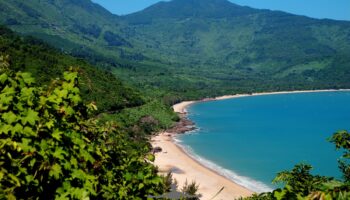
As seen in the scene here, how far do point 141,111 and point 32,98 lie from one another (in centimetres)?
8909

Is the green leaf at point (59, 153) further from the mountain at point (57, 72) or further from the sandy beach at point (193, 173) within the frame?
the mountain at point (57, 72)

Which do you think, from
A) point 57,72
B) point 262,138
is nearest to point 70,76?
point 57,72

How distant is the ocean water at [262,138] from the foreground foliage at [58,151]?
5620 cm

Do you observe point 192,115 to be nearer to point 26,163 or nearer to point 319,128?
point 319,128

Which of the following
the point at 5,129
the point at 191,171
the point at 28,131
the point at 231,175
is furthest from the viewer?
the point at 231,175

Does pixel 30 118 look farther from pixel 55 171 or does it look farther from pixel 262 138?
pixel 262 138

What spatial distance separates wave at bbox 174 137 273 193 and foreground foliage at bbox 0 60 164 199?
55.7m

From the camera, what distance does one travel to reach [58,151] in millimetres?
5734

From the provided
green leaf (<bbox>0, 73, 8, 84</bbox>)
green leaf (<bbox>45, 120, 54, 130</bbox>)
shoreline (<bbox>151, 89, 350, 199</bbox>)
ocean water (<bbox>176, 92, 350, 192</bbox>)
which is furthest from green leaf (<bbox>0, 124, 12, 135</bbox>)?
ocean water (<bbox>176, 92, 350, 192</bbox>)

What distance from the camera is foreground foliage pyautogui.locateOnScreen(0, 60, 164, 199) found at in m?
5.46

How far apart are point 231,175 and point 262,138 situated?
154ft

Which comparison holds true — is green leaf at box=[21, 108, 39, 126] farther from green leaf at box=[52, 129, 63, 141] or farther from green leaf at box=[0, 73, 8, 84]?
green leaf at box=[0, 73, 8, 84]

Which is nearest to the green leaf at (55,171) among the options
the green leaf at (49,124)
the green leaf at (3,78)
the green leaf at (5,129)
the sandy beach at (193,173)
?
the green leaf at (49,124)

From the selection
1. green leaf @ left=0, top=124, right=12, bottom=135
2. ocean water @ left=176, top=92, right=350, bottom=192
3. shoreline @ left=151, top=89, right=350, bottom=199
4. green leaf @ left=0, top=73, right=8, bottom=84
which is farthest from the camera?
ocean water @ left=176, top=92, right=350, bottom=192
